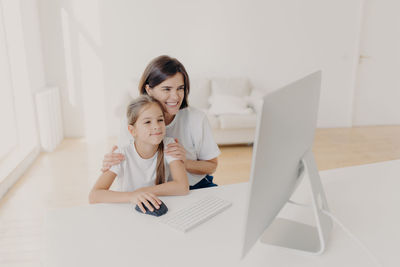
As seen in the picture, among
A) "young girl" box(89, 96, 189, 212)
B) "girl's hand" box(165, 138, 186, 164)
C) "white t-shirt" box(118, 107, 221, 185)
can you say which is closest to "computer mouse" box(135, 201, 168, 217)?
"young girl" box(89, 96, 189, 212)

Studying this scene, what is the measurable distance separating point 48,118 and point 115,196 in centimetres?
311

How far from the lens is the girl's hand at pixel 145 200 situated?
4.32 feet

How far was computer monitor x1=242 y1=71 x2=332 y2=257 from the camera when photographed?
A: 0.86m

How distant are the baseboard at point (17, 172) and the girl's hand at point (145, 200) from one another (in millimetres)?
2166

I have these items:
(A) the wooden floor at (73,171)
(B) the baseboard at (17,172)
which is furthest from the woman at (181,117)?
(B) the baseboard at (17,172)

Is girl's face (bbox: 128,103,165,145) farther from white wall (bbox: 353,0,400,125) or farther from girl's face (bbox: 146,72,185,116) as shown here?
white wall (bbox: 353,0,400,125)

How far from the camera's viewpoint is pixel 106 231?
1.21 metres

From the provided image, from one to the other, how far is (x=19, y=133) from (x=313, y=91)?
367 cm

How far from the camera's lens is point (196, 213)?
131 centimetres

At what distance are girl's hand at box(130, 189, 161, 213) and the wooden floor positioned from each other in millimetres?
1019

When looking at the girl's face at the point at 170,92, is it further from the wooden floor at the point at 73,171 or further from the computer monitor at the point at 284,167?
the wooden floor at the point at 73,171

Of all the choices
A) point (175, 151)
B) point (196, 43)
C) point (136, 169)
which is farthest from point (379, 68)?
point (136, 169)

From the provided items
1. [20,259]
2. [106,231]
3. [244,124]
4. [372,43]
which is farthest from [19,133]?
[372,43]

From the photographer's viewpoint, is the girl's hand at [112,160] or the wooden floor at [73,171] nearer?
the girl's hand at [112,160]
